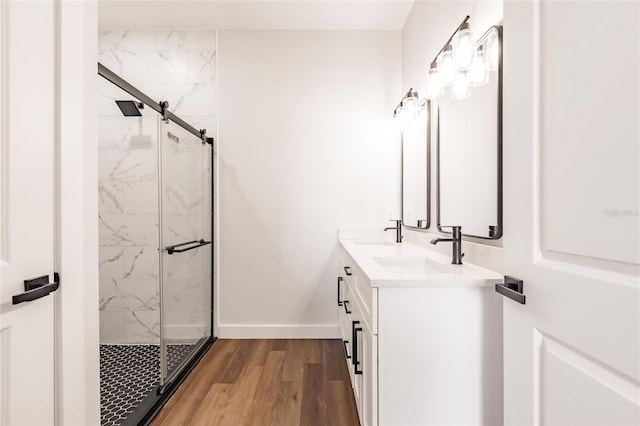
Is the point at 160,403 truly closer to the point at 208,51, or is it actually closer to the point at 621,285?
the point at 621,285

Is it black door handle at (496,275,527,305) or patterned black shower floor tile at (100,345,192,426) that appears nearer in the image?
black door handle at (496,275,527,305)

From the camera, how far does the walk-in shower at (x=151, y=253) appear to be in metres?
2.09

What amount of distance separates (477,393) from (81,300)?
1356 millimetres

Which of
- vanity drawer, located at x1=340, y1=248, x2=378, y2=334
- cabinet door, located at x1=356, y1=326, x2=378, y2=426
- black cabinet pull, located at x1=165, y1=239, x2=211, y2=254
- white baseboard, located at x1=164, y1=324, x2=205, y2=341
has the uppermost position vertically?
black cabinet pull, located at x1=165, y1=239, x2=211, y2=254

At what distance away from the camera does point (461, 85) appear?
1680 millimetres

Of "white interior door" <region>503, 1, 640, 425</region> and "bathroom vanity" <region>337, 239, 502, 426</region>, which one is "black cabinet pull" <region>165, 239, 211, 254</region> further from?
"white interior door" <region>503, 1, 640, 425</region>

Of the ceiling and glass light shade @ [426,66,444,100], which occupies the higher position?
the ceiling

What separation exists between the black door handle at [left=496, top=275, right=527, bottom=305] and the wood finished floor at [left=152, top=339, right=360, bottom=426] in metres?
1.24

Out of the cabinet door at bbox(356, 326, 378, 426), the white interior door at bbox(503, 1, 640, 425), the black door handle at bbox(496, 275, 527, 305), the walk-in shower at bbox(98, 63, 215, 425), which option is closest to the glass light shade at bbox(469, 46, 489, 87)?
the white interior door at bbox(503, 1, 640, 425)

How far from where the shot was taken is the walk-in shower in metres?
2.09

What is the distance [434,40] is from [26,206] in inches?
87.5

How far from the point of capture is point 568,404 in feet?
2.37

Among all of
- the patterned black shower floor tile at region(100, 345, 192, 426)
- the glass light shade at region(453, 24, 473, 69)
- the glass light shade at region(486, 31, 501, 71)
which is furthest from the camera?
the patterned black shower floor tile at region(100, 345, 192, 426)

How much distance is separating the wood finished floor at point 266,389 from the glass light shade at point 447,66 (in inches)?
72.2
